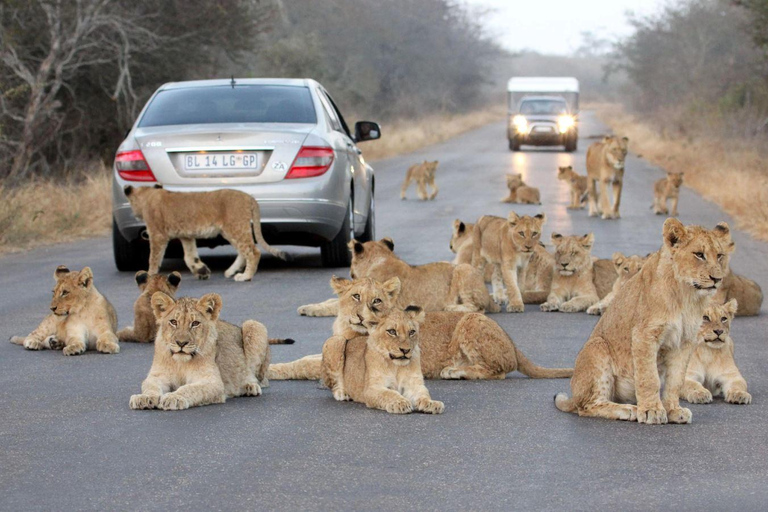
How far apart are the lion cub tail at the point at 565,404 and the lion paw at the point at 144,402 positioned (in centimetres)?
191

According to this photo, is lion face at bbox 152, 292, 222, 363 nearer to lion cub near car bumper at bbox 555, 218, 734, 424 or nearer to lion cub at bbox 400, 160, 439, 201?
lion cub near car bumper at bbox 555, 218, 734, 424

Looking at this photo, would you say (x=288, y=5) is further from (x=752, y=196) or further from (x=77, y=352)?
(x=77, y=352)

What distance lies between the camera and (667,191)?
1806cm

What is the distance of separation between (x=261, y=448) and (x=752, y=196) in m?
13.8

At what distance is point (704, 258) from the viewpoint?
5.61 m

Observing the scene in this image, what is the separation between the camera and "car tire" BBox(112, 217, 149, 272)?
1165 centimetres

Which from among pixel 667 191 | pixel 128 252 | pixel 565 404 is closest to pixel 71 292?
pixel 565 404

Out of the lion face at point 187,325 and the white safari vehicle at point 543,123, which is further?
the white safari vehicle at point 543,123

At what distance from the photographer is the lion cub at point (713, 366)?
21.0 feet

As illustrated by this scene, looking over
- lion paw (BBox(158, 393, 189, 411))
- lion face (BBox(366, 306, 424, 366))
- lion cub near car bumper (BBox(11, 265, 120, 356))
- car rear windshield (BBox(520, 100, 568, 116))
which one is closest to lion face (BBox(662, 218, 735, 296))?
lion face (BBox(366, 306, 424, 366))

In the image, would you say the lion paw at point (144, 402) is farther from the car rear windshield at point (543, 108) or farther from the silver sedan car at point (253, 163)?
the car rear windshield at point (543, 108)

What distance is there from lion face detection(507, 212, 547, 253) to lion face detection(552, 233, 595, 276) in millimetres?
172

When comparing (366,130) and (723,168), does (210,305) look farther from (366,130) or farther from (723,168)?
(723,168)

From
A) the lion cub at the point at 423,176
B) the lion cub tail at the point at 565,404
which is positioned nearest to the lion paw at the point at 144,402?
the lion cub tail at the point at 565,404
